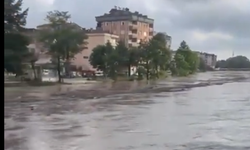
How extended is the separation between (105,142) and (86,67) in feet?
131

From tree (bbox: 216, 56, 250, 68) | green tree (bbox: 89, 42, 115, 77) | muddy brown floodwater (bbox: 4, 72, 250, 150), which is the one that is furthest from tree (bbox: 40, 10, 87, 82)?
tree (bbox: 216, 56, 250, 68)

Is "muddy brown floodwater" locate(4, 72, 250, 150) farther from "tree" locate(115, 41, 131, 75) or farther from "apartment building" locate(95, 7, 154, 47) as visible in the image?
"apartment building" locate(95, 7, 154, 47)

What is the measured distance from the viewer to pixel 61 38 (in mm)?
29266

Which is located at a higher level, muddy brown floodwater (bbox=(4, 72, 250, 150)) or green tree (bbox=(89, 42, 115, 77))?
green tree (bbox=(89, 42, 115, 77))

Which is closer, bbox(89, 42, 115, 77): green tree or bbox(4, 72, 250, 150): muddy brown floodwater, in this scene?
bbox(4, 72, 250, 150): muddy brown floodwater

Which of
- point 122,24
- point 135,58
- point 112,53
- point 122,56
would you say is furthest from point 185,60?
point 112,53

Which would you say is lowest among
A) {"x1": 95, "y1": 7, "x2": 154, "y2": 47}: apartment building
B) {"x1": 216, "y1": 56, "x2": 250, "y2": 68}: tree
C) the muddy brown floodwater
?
the muddy brown floodwater

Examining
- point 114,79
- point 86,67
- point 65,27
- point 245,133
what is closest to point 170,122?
point 245,133

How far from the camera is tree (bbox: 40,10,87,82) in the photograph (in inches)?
1157

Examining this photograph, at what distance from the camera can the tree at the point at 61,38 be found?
29391 mm

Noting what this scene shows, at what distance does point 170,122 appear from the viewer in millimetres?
9750

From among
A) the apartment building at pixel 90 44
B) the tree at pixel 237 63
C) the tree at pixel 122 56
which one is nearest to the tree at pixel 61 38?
the tree at pixel 122 56

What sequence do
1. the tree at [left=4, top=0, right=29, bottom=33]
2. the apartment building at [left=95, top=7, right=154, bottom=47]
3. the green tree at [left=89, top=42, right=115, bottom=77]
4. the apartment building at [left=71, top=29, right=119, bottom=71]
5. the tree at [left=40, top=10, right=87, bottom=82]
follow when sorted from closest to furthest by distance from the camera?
1. the tree at [left=4, top=0, right=29, bottom=33]
2. the tree at [left=40, top=10, right=87, bottom=82]
3. the green tree at [left=89, top=42, right=115, bottom=77]
4. the apartment building at [left=71, top=29, right=119, bottom=71]
5. the apartment building at [left=95, top=7, right=154, bottom=47]
